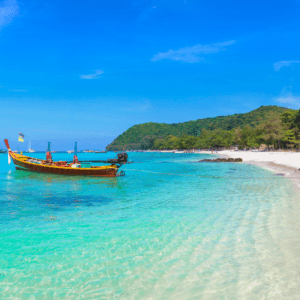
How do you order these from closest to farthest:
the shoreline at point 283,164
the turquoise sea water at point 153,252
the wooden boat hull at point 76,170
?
the turquoise sea water at point 153,252 → the shoreline at point 283,164 → the wooden boat hull at point 76,170

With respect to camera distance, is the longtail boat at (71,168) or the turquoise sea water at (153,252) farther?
the longtail boat at (71,168)

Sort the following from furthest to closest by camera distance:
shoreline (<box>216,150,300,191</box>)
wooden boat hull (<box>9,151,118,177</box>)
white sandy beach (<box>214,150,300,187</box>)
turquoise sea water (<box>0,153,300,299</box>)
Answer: wooden boat hull (<box>9,151,118,177</box>) < white sandy beach (<box>214,150,300,187</box>) < shoreline (<box>216,150,300,191</box>) < turquoise sea water (<box>0,153,300,299</box>)

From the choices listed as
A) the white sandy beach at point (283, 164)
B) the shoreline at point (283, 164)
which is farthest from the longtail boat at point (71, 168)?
the white sandy beach at point (283, 164)

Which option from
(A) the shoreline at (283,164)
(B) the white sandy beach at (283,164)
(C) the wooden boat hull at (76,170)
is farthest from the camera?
(C) the wooden boat hull at (76,170)

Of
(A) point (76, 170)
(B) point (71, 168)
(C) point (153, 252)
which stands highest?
(B) point (71, 168)

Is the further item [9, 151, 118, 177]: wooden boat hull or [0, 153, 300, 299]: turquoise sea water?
[9, 151, 118, 177]: wooden boat hull

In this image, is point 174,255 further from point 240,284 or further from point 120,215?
point 120,215

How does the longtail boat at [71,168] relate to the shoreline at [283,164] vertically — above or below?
above

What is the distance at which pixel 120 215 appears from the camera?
12219 mm

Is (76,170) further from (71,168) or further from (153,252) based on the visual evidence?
(153,252)

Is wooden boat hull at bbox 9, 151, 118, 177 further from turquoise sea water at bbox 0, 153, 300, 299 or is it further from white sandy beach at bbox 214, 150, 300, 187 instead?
white sandy beach at bbox 214, 150, 300, 187

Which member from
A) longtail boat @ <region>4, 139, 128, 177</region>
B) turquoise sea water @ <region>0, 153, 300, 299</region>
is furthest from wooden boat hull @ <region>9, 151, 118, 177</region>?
turquoise sea water @ <region>0, 153, 300, 299</region>

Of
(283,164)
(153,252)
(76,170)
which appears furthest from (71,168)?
(283,164)

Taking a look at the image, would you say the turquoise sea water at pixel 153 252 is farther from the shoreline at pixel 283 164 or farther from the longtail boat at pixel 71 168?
the longtail boat at pixel 71 168
